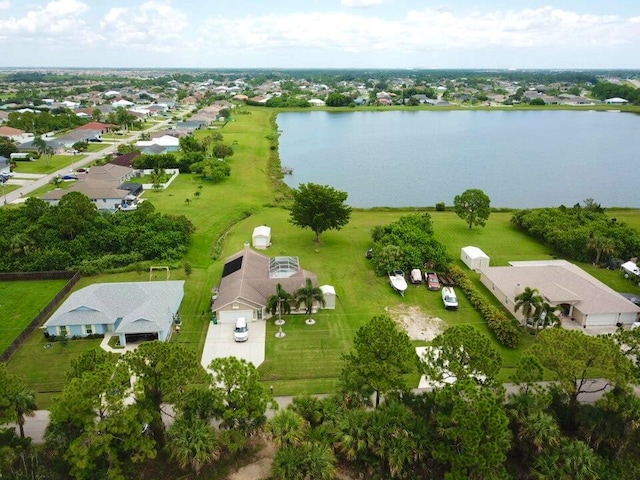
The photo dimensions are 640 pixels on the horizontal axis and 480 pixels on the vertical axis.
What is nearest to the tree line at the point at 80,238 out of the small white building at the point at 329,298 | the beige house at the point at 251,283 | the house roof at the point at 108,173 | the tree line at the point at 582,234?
the beige house at the point at 251,283

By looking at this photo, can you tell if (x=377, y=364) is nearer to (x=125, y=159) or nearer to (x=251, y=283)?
(x=251, y=283)

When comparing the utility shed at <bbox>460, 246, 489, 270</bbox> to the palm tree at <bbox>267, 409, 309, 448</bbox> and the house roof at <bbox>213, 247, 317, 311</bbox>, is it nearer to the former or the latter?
the house roof at <bbox>213, 247, 317, 311</bbox>

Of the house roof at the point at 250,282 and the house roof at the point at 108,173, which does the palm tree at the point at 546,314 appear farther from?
the house roof at the point at 108,173

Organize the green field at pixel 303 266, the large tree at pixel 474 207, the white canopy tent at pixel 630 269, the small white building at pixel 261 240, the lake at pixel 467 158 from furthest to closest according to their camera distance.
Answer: the lake at pixel 467 158, the large tree at pixel 474 207, the small white building at pixel 261 240, the white canopy tent at pixel 630 269, the green field at pixel 303 266

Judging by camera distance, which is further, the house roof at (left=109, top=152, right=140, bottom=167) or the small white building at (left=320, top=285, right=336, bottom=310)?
the house roof at (left=109, top=152, right=140, bottom=167)

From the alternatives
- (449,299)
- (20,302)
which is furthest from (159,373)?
(20,302)

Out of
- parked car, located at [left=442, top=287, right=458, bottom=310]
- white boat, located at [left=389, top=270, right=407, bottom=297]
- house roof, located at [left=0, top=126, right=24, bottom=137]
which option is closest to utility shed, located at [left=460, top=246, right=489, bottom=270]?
parked car, located at [left=442, top=287, right=458, bottom=310]

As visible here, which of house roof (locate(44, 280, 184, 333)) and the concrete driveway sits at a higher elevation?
house roof (locate(44, 280, 184, 333))

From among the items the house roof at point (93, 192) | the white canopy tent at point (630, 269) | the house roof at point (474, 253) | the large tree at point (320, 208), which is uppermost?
the large tree at point (320, 208)
